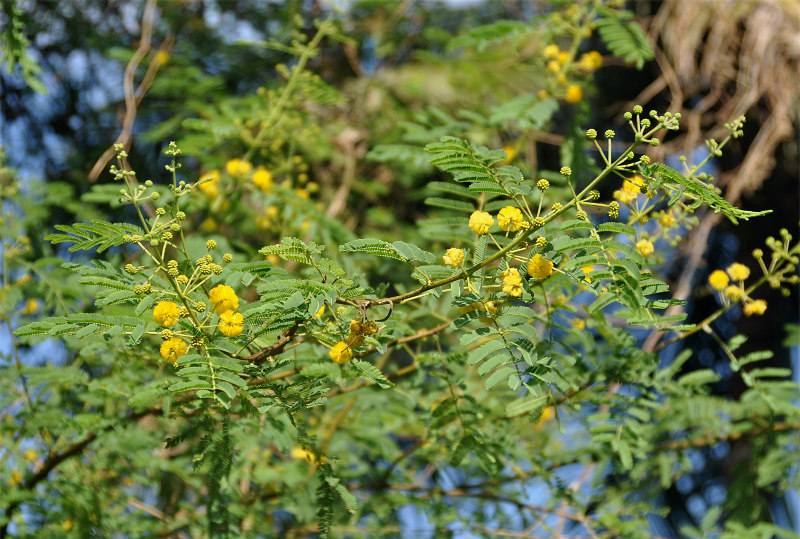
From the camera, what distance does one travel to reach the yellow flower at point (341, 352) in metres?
1.12

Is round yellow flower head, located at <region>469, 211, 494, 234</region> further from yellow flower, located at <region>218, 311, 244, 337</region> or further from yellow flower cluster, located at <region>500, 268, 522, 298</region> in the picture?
yellow flower, located at <region>218, 311, 244, 337</region>

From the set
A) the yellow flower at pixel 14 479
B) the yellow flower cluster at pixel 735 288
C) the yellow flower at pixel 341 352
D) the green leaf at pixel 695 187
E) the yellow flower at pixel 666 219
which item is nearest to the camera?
the green leaf at pixel 695 187

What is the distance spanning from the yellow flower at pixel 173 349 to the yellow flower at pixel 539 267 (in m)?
0.53

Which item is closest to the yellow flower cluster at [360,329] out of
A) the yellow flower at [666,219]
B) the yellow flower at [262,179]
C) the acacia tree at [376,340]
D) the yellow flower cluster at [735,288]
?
the acacia tree at [376,340]

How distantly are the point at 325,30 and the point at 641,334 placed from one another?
1.66m

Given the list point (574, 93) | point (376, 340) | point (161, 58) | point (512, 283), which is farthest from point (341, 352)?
point (161, 58)

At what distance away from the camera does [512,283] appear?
3.38 ft

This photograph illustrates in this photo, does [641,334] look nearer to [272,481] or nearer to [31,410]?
[272,481]

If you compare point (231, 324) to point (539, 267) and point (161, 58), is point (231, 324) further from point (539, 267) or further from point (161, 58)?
point (161, 58)

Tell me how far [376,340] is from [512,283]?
0.24 metres

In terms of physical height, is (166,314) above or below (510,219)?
below

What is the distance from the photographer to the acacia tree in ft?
3.57

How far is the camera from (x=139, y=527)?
5.71 ft

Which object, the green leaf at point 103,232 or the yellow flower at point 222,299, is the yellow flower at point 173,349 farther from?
the green leaf at point 103,232
